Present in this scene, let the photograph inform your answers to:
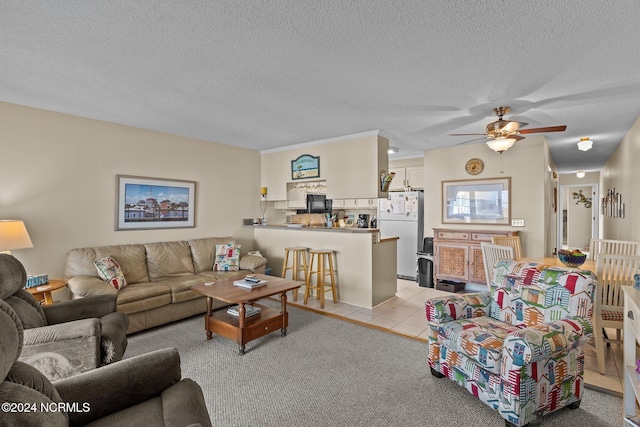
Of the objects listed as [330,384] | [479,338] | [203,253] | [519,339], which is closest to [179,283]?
[203,253]

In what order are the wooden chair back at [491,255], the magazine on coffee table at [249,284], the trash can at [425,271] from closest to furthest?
the magazine on coffee table at [249,284] → the wooden chair back at [491,255] → the trash can at [425,271]

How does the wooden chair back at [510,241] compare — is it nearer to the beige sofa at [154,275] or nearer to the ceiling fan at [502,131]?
the ceiling fan at [502,131]

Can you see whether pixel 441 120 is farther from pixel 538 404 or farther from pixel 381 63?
pixel 538 404

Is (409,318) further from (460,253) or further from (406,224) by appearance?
(406,224)

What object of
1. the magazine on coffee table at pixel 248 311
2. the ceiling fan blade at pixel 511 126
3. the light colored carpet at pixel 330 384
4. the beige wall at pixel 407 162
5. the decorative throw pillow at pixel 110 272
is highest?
the beige wall at pixel 407 162

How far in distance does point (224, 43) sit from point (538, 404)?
305 cm

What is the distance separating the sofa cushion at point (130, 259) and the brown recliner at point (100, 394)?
8.89 feet

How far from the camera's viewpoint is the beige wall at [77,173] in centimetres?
330

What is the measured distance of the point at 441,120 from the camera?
3799 millimetres

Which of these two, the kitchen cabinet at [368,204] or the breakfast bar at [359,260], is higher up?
the kitchen cabinet at [368,204]

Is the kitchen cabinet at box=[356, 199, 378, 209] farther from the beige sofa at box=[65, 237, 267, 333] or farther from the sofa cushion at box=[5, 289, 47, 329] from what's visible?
the sofa cushion at box=[5, 289, 47, 329]

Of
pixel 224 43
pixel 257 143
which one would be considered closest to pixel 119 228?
pixel 257 143

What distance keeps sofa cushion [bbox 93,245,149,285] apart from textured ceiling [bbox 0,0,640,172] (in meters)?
1.60

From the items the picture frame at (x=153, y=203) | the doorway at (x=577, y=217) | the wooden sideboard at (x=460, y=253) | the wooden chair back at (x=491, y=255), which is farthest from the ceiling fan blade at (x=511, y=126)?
the doorway at (x=577, y=217)
